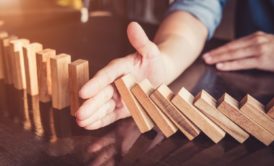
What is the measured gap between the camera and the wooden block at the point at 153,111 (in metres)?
0.60

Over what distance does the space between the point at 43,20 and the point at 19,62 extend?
2.36ft

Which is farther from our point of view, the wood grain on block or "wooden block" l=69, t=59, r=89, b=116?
the wood grain on block

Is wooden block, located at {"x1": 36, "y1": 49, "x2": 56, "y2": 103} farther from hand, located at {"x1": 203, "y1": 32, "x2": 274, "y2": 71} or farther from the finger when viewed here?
hand, located at {"x1": 203, "y1": 32, "x2": 274, "y2": 71}

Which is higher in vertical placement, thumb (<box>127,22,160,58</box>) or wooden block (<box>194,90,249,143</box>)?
thumb (<box>127,22,160,58</box>)

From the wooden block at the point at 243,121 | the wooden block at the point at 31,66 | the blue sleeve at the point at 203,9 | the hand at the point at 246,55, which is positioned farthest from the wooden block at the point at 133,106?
the blue sleeve at the point at 203,9

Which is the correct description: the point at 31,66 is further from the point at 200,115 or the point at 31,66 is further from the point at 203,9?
the point at 203,9

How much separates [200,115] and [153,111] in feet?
0.26

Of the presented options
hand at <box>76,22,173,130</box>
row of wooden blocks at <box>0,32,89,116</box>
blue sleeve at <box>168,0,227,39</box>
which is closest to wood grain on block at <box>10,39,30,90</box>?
row of wooden blocks at <box>0,32,89,116</box>

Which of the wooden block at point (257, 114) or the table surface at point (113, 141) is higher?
the wooden block at point (257, 114)

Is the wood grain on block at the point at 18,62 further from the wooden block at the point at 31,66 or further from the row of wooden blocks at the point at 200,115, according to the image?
the row of wooden blocks at the point at 200,115

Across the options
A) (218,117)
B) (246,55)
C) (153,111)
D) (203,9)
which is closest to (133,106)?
(153,111)

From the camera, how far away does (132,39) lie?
2.19ft

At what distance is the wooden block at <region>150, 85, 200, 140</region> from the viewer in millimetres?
594

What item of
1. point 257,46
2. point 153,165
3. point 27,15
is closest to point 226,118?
point 153,165
